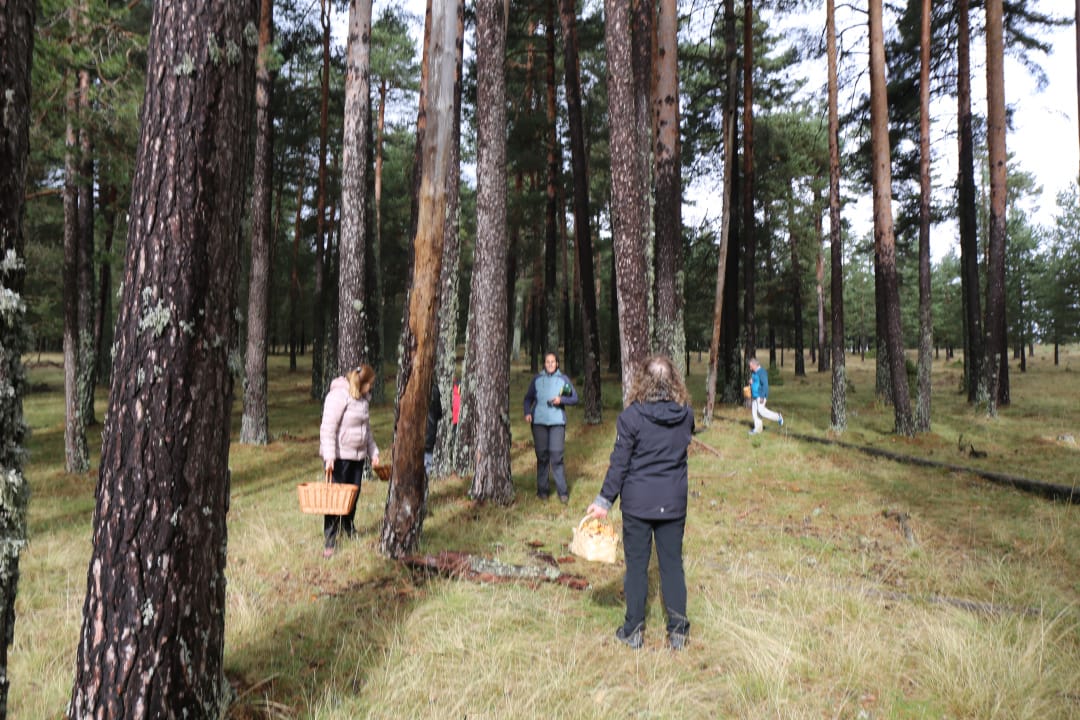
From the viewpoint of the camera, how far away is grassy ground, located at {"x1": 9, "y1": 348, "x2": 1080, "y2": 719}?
3537 millimetres

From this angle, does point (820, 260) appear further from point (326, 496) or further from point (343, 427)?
point (326, 496)

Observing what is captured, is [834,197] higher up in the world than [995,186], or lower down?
lower down

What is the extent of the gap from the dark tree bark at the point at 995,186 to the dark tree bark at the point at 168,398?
18.6m

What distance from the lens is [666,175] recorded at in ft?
36.5

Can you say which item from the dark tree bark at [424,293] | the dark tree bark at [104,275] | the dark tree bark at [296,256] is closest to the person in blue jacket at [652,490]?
the dark tree bark at [424,293]

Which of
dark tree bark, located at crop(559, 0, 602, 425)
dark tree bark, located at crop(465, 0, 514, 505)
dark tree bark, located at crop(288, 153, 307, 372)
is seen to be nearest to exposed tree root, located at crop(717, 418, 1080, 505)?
dark tree bark, located at crop(559, 0, 602, 425)

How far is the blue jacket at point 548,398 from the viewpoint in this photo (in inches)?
340

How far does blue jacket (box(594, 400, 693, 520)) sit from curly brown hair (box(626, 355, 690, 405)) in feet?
0.17

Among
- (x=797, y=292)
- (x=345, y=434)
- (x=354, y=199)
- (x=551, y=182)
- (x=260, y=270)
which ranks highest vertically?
(x=551, y=182)

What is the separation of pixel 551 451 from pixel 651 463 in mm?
4482

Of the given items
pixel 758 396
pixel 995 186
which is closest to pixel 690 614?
pixel 758 396

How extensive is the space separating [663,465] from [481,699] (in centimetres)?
194

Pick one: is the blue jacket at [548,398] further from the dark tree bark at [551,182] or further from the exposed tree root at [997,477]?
the dark tree bark at [551,182]

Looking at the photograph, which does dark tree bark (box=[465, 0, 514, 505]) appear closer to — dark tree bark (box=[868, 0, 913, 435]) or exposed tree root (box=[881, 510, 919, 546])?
exposed tree root (box=[881, 510, 919, 546])
